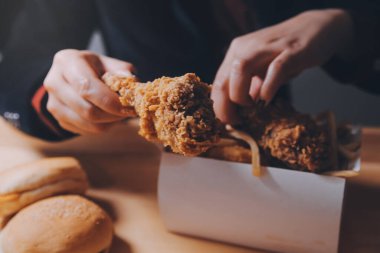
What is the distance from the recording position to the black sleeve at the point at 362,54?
1.96 ft

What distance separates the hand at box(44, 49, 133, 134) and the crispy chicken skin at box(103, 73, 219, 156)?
7 cm

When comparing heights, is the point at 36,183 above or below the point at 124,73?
below

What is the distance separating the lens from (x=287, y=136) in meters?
0.55

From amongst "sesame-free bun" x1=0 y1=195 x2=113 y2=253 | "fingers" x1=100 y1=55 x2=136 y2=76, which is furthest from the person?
"sesame-free bun" x1=0 y1=195 x2=113 y2=253

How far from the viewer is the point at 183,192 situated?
0.58 meters

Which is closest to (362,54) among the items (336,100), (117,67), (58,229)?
(336,100)

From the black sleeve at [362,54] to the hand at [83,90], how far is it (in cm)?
30

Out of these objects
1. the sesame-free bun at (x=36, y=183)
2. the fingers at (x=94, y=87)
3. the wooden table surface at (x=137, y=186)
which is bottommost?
the wooden table surface at (x=137, y=186)

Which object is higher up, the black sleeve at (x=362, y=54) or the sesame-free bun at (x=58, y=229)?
the black sleeve at (x=362, y=54)

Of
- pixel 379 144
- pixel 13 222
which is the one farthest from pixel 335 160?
pixel 13 222

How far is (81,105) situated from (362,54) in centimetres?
40

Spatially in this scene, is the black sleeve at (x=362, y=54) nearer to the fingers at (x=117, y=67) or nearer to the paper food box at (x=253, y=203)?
the paper food box at (x=253, y=203)

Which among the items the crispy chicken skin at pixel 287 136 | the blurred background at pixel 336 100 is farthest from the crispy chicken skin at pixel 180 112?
the blurred background at pixel 336 100

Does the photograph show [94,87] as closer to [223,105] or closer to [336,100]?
[223,105]
